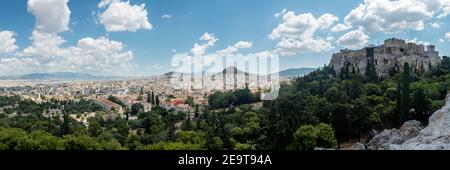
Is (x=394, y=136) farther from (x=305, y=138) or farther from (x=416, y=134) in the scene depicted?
(x=305, y=138)

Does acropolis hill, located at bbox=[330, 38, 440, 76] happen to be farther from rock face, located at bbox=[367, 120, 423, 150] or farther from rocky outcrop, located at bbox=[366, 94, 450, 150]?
rocky outcrop, located at bbox=[366, 94, 450, 150]

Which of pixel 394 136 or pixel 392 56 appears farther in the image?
pixel 392 56

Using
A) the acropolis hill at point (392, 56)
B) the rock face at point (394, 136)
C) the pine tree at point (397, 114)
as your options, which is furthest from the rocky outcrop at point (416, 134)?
the acropolis hill at point (392, 56)

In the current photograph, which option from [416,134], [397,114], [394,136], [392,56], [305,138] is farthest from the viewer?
[392,56]

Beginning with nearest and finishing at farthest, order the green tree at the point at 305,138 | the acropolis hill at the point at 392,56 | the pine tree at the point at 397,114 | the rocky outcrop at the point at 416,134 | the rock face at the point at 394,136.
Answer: the rocky outcrop at the point at 416,134 → the rock face at the point at 394,136 → the green tree at the point at 305,138 → the pine tree at the point at 397,114 → the acropolis hill at the point at 392,56

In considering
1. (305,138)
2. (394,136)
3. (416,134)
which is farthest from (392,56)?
(305,138)

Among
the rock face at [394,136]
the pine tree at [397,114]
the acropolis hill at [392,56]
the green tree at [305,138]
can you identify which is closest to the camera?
the rock face at [394,136]

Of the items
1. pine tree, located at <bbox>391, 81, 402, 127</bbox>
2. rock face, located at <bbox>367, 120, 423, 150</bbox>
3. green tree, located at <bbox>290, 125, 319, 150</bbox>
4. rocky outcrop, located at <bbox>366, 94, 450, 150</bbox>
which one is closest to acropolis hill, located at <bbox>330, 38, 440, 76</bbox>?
pine tree, located at <bbox>391, 81, 402, 127</bbox>

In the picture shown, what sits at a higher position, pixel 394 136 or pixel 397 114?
pixel 397 114

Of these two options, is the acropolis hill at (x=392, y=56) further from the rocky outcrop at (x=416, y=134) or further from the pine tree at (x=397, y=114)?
the rocky outcrop at (x=416, y=134)
